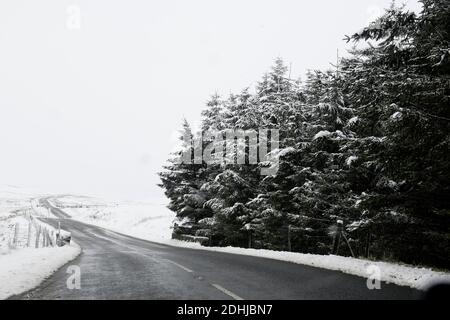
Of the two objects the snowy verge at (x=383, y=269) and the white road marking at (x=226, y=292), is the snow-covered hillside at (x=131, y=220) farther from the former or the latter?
the white road marking at (x=226, y=292)

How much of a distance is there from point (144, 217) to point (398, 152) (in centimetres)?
5778

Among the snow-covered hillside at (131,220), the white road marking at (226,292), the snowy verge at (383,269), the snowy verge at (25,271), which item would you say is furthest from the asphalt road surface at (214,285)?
the snow-covered hillside at (131,220)

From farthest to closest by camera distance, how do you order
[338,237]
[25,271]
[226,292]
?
[338,237]
[25,271]
[226,292]

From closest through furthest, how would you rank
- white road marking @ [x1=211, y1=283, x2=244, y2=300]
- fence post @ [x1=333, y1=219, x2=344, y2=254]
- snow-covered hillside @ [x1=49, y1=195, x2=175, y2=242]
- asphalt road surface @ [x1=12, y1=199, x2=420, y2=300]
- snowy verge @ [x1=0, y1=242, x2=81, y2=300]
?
1. white road marking @ [x1=211, y1=283, x2=244, y2=300]
2. asphalt road surface @ [x1=12, y1=199, x2=420, y2=300]
3. snowy verge @ [x1=0, y1=242, x2=81, y2=300]
4. fence post @ [x1=333, y1=219, x2=344, y2=254]
5. snow-covered hillside @ [x1=49, y1=195, x2=175, y2=242]

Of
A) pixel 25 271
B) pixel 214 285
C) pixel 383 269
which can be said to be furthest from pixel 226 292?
pixel 25 271

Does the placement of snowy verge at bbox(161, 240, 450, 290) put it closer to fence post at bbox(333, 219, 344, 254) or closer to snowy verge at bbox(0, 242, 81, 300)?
fence post at bbox(333, 219, 344, 254)

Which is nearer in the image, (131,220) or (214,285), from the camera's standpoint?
(214,285)

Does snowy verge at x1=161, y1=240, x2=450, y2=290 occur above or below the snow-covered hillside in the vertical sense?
above

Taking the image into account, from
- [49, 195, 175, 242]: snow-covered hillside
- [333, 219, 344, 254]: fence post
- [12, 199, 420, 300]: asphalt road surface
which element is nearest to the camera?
[12, 199, 420, 300]: asphalt road surface

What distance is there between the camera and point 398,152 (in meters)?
9.96

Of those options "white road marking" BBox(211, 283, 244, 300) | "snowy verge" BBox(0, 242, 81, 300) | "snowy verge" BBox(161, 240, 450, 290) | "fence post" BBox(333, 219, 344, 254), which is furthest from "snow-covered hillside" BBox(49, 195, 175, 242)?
"white road marking" BBox(211, 283, 244, 300)

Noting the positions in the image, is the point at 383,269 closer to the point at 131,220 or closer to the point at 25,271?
the point at 25,271
